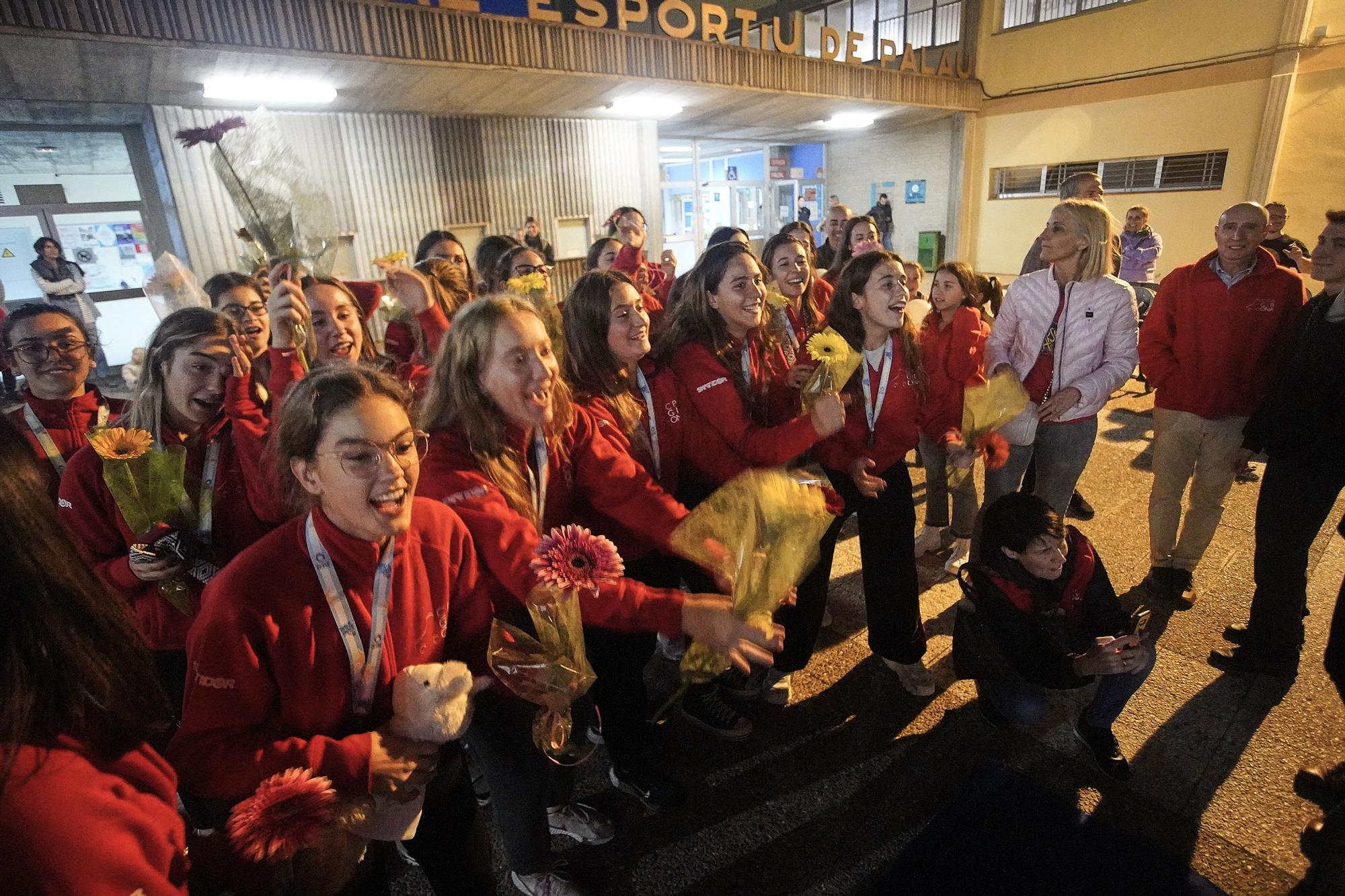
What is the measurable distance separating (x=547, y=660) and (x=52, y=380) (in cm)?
228

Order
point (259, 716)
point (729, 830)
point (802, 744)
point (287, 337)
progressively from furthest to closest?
point (802, 744)
point (287, 337)
point (729, 830)
point (259, 716)

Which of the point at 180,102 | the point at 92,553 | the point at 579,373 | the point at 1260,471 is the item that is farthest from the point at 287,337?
the point at 180,102

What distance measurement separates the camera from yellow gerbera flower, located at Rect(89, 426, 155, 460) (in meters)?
1.86

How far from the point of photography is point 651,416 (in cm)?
266

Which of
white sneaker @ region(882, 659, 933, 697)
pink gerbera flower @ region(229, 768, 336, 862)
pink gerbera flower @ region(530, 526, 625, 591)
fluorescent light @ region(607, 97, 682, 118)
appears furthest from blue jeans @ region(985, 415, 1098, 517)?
fluorescent light @ region(607, 97, 682, 118)

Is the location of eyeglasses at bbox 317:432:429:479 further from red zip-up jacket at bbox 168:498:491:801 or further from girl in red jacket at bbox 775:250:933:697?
girl in red jacket at bbox 775:250:933:697

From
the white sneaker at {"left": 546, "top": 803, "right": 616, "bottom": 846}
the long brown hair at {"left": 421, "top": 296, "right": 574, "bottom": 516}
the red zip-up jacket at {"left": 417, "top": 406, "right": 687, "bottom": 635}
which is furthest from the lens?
the white sneaker at {"left": 546, "top": 803, "right": 616, "bottom": 846}

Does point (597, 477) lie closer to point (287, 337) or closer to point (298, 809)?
point (298, 809)

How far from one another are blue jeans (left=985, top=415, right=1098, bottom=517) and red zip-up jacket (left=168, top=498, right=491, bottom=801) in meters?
2.95

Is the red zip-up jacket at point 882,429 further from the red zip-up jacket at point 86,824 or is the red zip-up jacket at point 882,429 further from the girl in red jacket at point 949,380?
the red zip-up jacket at point 86,824

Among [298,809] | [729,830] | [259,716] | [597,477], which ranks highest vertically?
[597,477]

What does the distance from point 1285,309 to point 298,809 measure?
462cm

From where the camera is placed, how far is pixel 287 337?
2.68 metres

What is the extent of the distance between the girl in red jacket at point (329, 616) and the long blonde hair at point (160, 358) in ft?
2.87
